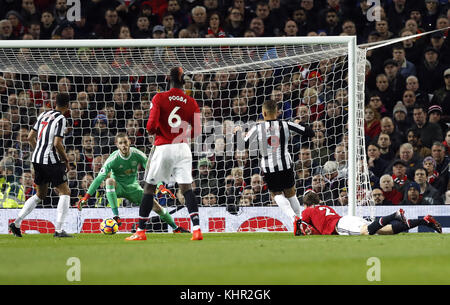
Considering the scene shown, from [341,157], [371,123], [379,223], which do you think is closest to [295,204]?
[379,223]

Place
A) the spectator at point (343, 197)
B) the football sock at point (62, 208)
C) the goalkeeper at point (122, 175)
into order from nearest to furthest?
the football sock at point (62, 208)
the goalkeeper at point (122, 175)
the spectator at point (343, 197)

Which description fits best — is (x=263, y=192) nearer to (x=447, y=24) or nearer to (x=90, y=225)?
(x=90, y=225)

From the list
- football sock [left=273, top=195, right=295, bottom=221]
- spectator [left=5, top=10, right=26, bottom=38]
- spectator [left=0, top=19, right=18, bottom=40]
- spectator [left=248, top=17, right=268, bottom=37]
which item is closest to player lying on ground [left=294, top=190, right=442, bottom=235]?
football sock [left=273, top=195, right=295, bottom=221]

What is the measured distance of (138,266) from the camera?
5.48 m

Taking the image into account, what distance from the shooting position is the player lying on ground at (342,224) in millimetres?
8797

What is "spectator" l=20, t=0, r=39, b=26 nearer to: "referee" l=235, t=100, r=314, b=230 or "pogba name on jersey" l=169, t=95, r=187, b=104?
"referee" l=235, t=100, r=314, b=230

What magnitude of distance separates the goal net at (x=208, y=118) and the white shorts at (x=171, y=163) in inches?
97.5

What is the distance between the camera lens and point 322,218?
934 centimetres

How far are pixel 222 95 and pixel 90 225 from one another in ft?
11.9

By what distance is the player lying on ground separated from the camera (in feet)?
28.9

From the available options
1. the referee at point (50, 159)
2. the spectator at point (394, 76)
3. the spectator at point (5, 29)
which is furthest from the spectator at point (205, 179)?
the spectator at point (5, 29)

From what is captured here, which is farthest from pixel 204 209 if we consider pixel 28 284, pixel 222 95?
pixel 28 284

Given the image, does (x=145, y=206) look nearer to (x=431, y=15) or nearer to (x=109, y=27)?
(x=109, y=27)

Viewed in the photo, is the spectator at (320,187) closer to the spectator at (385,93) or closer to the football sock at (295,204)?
the football sock at (295,204)
